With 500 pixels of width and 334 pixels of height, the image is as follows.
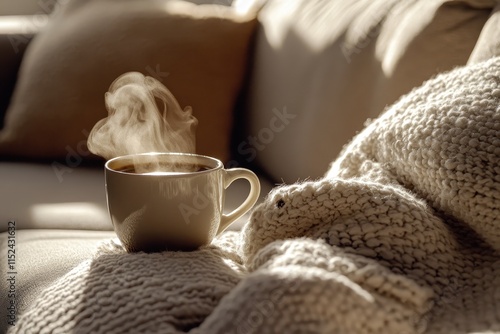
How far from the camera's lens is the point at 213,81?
4.37 feet

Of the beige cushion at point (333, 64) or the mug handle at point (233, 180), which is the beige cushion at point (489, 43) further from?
the mug handle at point (233, 180)

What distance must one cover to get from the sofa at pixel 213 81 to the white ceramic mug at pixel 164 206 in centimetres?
21

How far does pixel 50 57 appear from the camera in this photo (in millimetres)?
1393

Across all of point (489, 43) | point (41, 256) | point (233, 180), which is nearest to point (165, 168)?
point (233, 180)

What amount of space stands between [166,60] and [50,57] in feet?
0.88

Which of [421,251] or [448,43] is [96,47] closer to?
[448,43]

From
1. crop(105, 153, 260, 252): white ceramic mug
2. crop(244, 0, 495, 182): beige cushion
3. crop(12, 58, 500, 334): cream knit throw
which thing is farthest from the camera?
crop(244, 0, 495, 182): beige cushion

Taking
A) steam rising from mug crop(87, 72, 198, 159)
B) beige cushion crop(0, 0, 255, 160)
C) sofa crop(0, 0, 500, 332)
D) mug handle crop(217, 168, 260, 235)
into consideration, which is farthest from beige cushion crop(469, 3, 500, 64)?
beige cushion crop(0, 0, 255, 160)

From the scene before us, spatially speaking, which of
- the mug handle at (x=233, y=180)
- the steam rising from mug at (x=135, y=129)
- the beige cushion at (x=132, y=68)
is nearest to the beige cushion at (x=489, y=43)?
the mug handle at (x=233, y=180)

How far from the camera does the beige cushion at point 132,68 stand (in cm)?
133

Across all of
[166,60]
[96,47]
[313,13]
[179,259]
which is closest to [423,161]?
[179,259]

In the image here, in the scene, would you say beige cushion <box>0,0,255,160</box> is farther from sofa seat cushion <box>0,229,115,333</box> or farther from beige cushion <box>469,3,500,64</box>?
beige cushion <box>469,3,500,64</box>

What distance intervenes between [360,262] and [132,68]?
0.92 m

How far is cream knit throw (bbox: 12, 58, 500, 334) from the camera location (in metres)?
0.47
